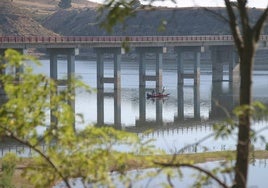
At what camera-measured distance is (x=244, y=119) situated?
728 cm

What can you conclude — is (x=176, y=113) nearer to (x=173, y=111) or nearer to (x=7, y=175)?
(x=173, y=111)

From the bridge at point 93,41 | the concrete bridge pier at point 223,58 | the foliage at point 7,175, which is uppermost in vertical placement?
the bridge at point 93,41

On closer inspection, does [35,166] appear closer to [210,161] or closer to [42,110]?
[42,110]

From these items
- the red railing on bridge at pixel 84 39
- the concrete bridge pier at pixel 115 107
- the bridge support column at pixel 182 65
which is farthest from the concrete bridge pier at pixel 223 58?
the concrete bridge pier at pixel 115 107

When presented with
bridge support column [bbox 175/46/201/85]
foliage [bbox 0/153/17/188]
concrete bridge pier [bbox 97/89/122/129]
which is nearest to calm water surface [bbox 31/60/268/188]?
concrete bridge pier [bbox 97/89/122/129]

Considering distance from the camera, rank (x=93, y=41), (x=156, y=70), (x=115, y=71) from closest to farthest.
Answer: (x=93, y=41) < (x=115, y=71) < (x=156, y=70)

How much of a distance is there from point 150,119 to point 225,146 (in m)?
21.7

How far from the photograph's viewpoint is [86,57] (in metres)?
198

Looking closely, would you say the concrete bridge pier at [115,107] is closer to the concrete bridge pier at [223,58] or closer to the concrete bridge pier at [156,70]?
the concrete bridge pier at [156,70]

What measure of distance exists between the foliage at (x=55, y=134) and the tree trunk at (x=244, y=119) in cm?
129

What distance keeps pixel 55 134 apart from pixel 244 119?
7.97ft

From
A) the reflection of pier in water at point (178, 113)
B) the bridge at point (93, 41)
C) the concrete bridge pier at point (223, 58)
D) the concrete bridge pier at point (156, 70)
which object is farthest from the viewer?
the concrete bridge pier at point (223, 58)

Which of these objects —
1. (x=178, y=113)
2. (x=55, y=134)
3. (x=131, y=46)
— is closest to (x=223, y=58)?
(x=131, y=46)

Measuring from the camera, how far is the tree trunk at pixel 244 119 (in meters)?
7.19
